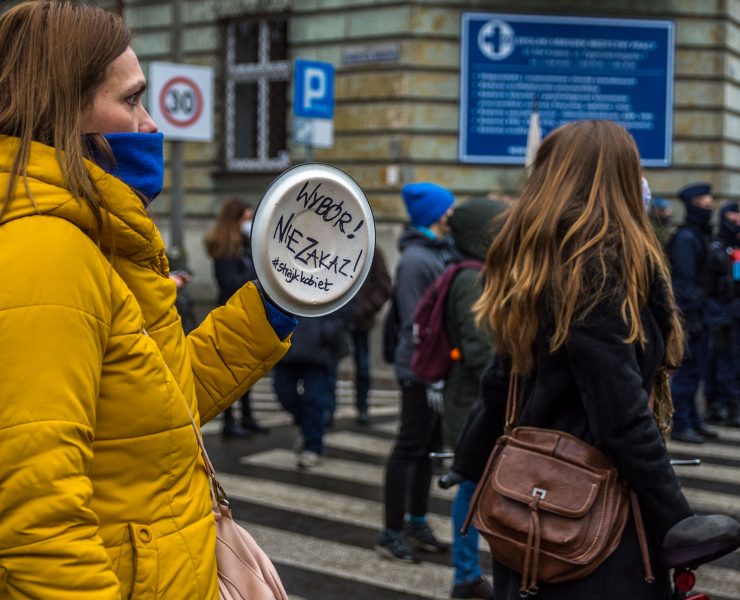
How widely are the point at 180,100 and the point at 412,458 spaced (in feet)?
23.5

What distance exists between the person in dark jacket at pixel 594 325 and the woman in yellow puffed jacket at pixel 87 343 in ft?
3.43

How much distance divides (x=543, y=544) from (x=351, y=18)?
44.5 feet

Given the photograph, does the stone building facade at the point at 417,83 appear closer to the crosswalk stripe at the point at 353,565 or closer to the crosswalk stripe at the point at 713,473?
the crosswalk stripe at the point at 713,473

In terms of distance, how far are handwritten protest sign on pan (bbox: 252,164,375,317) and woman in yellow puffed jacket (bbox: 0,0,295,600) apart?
0.67ft

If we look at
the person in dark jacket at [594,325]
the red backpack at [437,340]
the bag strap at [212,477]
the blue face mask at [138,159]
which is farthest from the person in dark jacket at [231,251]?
the blue face mask at [138,159]

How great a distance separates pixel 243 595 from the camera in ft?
6.27

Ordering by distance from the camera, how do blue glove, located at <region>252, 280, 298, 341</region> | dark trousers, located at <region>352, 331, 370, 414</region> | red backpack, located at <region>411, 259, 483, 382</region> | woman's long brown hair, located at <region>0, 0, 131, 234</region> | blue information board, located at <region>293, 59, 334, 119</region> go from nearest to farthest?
woman's long brown hair, located at <region>0, 0, 131, 234</region> < blue glove, located at <region>252, 280, 298, 341</region> < red backpack, located at <region>411, 259, 483, 382</region> < dark trousers, located at <region>352, 331, 370, 414</region> < blue information board, located at <region>293, 59, 334, 119</region>

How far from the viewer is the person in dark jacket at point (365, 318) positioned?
8977mm

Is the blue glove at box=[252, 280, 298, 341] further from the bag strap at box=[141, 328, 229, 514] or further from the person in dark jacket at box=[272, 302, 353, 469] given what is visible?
the person in dark jacket at box=[272, 302, 353, 469]

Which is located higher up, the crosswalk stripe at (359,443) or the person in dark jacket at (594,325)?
the person in dark jacket at (594,325)

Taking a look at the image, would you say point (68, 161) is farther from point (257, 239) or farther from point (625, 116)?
point (625, 116)

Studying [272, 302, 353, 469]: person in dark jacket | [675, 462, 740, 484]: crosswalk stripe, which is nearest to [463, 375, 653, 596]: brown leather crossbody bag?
[272, 302, 353, 469]: person in dark jacket

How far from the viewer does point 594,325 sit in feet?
8.18

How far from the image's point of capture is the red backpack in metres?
4.75
